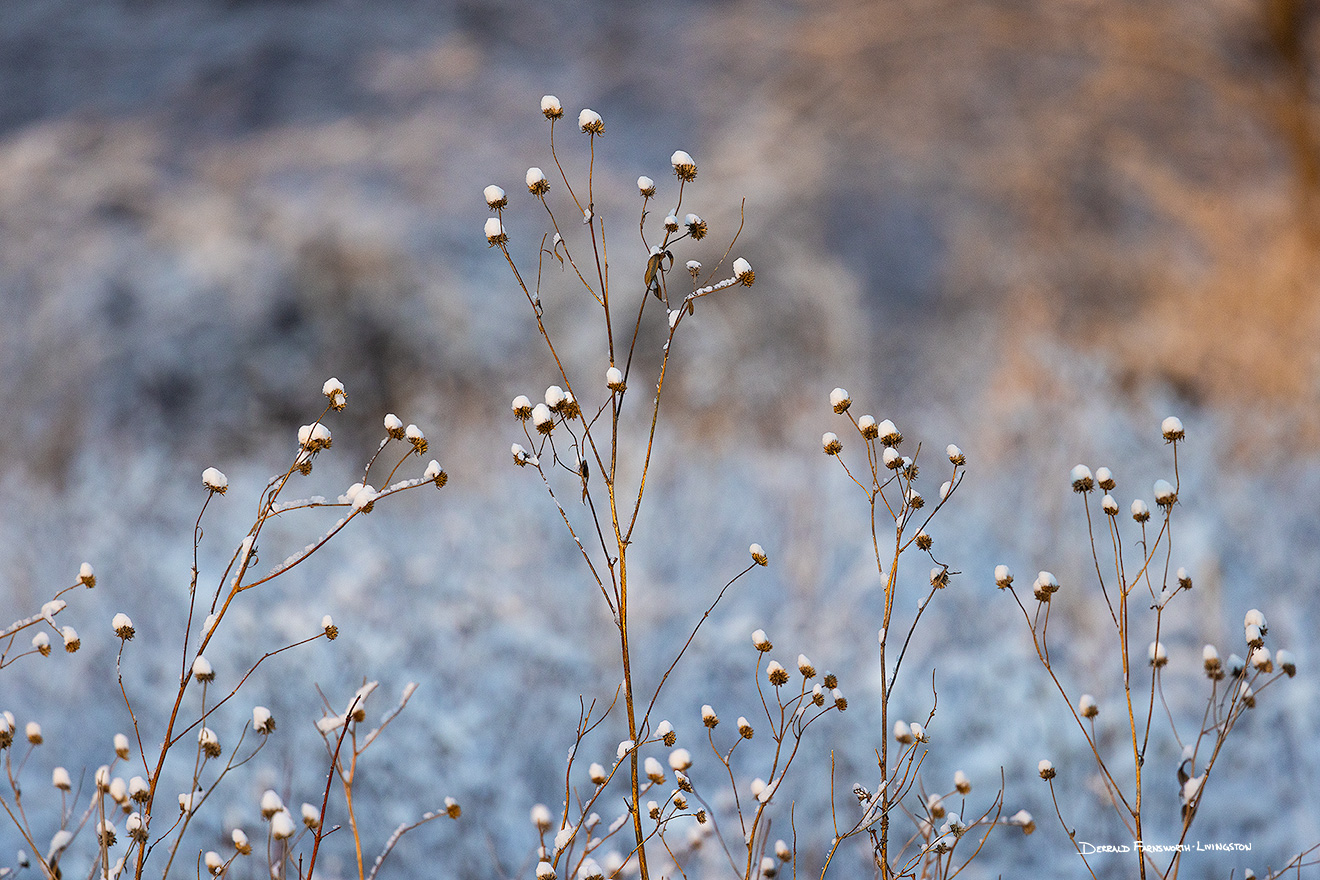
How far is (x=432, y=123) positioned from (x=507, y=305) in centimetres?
48

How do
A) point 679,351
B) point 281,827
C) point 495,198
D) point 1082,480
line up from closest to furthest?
point 281,827
point 495,198
point 1082,480
point 679,351

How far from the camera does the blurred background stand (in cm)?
169

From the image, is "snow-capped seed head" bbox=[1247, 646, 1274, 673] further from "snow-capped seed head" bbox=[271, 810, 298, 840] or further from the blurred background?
"snow-capped seed head" bbox=[271, 810, 298, 840]

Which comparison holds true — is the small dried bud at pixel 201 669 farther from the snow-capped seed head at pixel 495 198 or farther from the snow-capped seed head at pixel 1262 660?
the snow-capped seed head at pixel 1262 660

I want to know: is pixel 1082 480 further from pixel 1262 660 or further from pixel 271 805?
pixel 271 805

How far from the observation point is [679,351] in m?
1.93

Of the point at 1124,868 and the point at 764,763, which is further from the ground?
the point at 764,763

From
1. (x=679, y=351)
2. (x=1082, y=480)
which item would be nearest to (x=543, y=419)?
(x=1082, y=480)

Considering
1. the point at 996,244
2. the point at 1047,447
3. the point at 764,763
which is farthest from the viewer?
the point at 996,244

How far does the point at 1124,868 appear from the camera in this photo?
1.60m

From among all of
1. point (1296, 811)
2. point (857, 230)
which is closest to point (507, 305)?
point (857, 230)

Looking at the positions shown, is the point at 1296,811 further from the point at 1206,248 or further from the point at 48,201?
the point at 48,201

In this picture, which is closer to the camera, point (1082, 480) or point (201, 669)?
point (201, 669)

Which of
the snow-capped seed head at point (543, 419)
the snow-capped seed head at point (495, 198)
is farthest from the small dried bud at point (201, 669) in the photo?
the snow-capped seed head at point (495, 198)
